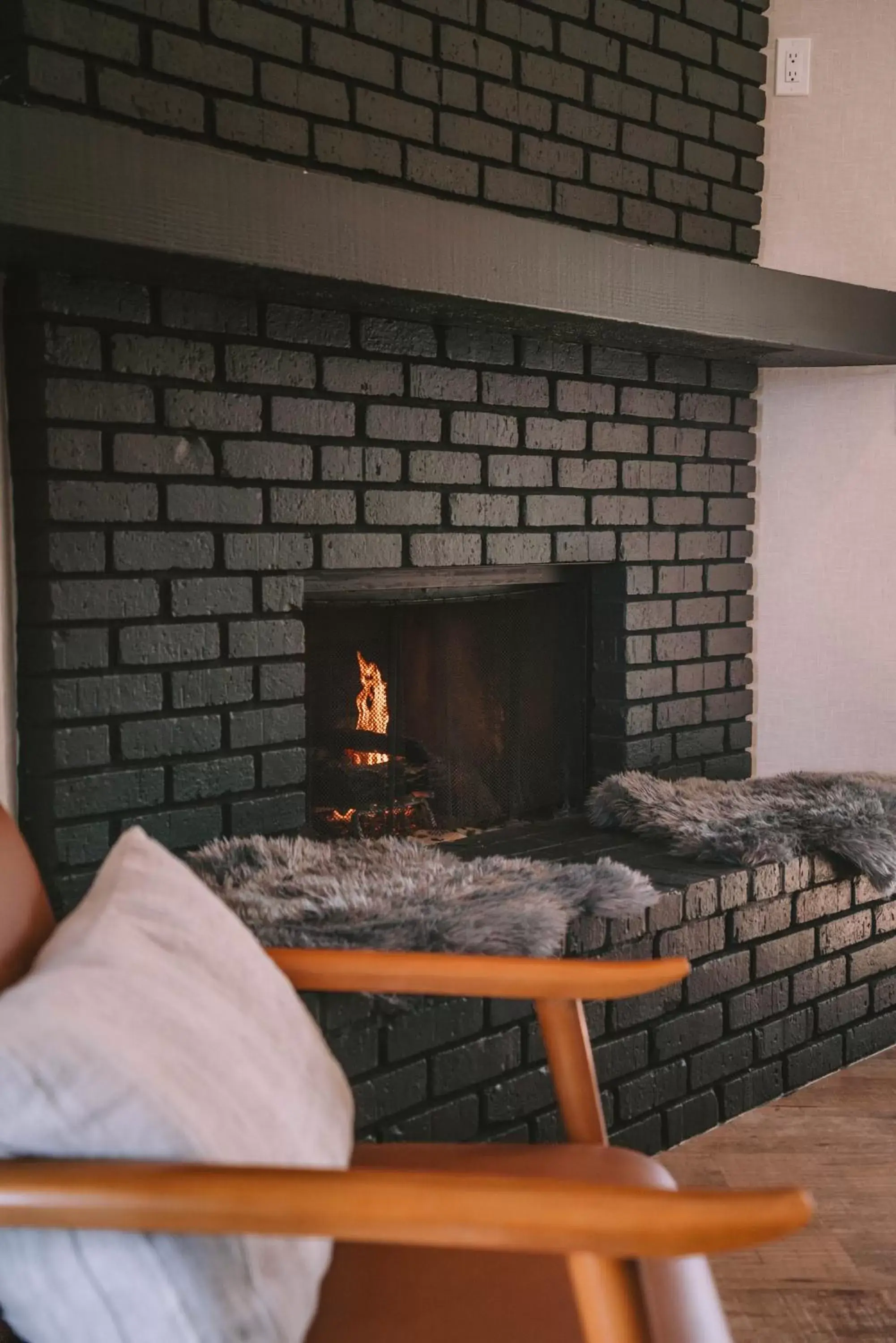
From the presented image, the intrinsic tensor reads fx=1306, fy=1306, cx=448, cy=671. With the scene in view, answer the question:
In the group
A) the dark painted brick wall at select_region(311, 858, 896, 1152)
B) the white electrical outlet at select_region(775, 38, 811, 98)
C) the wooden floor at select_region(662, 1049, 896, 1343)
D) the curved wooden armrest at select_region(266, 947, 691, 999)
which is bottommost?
the wooden floor at select_region(662, 1049, 896, 1343)

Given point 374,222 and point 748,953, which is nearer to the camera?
point 374,222

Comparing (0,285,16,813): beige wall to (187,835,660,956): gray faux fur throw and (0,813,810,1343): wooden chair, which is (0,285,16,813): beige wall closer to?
(187,835,660,956): gray faux fur throw

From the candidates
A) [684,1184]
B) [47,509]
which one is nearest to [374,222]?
[47,509]

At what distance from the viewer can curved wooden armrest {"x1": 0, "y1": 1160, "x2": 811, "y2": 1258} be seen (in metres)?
0.79

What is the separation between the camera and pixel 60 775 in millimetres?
Answer: 1893

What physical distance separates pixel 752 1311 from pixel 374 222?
1.57 metres

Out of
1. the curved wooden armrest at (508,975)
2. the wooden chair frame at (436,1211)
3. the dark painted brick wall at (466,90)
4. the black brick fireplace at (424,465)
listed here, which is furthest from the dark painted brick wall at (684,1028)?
the dark painted brick wall at (466,90)

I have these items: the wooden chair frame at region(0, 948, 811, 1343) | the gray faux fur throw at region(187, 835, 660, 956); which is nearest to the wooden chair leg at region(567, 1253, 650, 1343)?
the wooden chair frame at region(0, 948, 811, 1343)

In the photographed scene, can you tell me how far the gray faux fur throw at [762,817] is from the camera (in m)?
2.36

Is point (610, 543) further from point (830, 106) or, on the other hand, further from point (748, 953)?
point (830, 106)

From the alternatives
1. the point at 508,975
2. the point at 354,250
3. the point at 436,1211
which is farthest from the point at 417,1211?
the point at 354,250

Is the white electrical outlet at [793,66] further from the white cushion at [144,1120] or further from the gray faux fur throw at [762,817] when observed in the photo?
the white cushion at [144,1120]

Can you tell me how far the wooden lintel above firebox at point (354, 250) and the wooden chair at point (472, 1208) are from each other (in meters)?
0.84

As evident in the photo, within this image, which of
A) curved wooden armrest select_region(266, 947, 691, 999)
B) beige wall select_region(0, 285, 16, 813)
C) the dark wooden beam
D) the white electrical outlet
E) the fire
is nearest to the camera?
curved wooden armrest select_region(266, 947, 691, 999)
